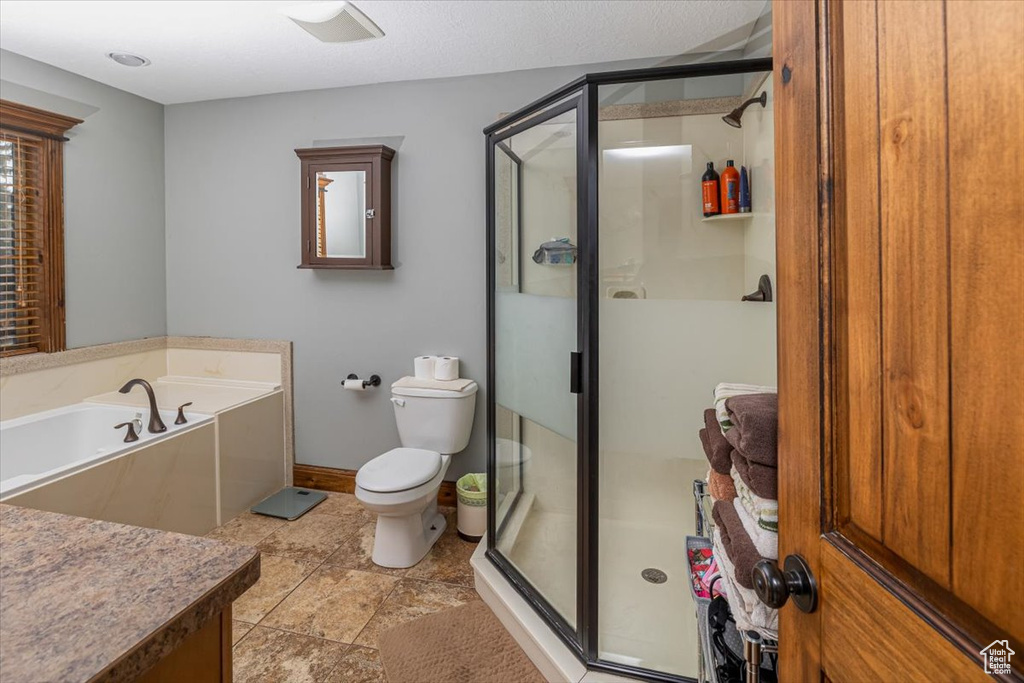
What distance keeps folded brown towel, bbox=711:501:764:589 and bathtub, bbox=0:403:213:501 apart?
2.45 meters

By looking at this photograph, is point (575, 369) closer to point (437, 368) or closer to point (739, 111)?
point (739, 111)

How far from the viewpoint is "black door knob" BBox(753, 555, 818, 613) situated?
0.60 metres

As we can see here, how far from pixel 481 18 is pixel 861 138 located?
214 centimetres

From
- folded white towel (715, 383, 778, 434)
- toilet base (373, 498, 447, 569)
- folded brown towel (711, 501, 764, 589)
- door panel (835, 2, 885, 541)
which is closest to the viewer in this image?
door panel (835, 2, 885, 541)

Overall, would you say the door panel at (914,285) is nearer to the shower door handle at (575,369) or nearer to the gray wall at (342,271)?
the shower door handle at (575,369)

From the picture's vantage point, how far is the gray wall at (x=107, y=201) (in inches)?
108

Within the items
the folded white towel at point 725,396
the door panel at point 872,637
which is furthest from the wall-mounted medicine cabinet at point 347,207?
the door panel at point 872,637

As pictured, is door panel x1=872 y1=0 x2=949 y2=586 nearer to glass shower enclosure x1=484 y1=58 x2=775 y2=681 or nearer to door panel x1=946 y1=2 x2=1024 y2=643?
door panel x1=946 y1=2 x2=1024 y2=643

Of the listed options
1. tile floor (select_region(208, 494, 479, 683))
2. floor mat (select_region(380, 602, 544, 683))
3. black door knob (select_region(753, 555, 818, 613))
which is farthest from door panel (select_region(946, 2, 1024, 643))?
tile floor (select_region(208, 494, 479, 683))

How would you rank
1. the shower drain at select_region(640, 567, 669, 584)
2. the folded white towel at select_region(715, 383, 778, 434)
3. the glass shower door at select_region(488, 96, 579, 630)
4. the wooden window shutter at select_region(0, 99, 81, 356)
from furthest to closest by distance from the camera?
the wooden window shutter at select_region(0, 99, 81, 356), the shower drain at select_region(640, 567, 669, 584), the glass shower door at select_region(488, 96, 579, 630), the folded white towel at select_region(715, 383, 778, 434)

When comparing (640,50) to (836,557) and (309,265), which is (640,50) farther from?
(836,557)

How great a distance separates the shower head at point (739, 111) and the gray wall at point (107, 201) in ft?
10.7

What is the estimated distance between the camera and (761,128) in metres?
1.67

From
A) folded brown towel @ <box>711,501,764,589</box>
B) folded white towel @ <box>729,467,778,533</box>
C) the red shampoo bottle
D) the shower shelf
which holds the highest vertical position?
the red shampoo bottle
